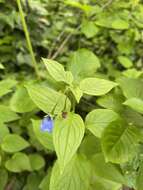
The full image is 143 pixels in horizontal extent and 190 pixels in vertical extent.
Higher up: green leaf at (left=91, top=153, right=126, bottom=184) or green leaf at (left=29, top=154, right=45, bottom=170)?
green leaf at (left=91, top=153, right=126, bottom=184)

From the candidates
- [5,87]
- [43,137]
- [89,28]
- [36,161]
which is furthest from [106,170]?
[89,28]

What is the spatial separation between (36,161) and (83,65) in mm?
391

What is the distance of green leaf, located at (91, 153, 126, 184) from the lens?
1083 millimetres

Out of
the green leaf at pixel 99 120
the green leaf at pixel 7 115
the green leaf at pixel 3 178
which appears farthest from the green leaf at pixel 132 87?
the green leaf at pixel 3 178

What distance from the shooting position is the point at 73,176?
1.04m

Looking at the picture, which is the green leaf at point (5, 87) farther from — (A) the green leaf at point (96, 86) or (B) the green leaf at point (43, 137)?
(A) the green leaf at point (96, 86)

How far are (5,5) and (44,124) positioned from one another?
129 cm

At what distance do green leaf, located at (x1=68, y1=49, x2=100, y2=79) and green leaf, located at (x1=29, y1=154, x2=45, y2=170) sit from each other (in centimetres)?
33

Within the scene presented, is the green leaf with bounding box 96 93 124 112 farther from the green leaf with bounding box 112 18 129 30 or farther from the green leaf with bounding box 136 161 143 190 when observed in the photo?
the green leaf with bounding box 112 18 129 30

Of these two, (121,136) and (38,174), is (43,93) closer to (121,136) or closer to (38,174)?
(121,136)

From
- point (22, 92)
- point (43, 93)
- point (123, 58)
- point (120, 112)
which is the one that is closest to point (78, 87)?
point (43, 93)

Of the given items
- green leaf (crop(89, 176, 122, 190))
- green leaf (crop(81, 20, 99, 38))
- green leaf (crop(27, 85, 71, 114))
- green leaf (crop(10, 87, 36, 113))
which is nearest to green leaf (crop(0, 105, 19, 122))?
green leaf (crop(10, 87, 36, 113))

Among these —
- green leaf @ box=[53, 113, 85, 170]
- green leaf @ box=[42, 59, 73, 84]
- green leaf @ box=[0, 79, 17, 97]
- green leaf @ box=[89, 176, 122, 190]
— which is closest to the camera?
green leaf @ box=[53, 113, 85, 170]

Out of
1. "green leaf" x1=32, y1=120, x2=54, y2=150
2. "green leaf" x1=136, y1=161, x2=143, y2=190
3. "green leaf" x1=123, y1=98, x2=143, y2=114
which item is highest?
"green leaf" x1=123, y1=98, x2=143, y2=114
